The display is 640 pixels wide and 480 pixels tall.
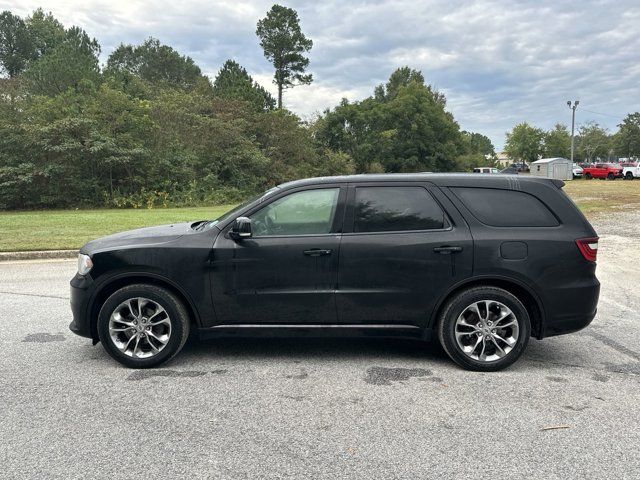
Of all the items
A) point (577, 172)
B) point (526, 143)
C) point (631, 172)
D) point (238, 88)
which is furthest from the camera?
point (526, 143)

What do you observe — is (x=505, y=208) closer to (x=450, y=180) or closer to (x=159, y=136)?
(x=450, y=180)

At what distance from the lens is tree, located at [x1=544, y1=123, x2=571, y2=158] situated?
3568 inches

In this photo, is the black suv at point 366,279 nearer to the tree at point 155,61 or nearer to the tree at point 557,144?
the tree at point 155,61

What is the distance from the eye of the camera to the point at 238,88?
40.8 meters

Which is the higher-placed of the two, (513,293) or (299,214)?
(299,214)

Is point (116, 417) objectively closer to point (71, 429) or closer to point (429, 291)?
point (71, 429)

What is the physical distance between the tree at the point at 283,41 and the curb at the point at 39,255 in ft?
158

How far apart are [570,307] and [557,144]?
9718cm

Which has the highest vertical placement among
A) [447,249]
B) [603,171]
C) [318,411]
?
[603,171]

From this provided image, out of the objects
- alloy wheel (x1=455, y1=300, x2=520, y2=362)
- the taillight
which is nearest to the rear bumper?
the taillight

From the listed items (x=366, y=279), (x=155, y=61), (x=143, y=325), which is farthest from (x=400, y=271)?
(x=155, y=61)

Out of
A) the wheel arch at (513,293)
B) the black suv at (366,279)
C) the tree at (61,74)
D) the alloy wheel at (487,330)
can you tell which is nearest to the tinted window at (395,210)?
the black suv at (366,279)

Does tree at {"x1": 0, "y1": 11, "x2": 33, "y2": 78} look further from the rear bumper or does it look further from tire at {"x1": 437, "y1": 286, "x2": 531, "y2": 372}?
the rear bumper

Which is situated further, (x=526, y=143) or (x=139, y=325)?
(x=526, y=143)
